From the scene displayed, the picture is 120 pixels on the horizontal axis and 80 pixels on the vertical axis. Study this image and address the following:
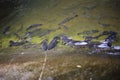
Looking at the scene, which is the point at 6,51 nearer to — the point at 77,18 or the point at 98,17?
the point at 77,18

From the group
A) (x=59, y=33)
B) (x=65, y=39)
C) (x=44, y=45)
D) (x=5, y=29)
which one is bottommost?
(x=44, y=45)

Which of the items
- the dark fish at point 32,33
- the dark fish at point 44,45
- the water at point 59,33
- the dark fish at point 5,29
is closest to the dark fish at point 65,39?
the water at point 59,33

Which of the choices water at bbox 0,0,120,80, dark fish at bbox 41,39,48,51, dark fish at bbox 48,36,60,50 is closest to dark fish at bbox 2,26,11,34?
water at bbox 0,0,120,80

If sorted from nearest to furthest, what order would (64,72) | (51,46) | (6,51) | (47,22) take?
1. (64,72)
2. (51,46)
3. (6,51)
4. (47,22)

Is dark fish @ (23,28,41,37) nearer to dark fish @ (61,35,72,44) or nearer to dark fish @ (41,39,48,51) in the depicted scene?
dark fish @ (41,39,48,51)

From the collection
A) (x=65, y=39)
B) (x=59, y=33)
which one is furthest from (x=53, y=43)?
(x=59, y=33)

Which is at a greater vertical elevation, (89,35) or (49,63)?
(89,35)

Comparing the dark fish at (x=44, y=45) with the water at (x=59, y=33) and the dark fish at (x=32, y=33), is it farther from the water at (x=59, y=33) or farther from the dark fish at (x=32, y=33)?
the dark fish at (x=32, y=33)

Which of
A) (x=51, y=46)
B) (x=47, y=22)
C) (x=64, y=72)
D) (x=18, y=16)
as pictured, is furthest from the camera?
(x=18, y=16)

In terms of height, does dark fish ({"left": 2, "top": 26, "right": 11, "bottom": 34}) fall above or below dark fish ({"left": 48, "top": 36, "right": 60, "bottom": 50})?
above

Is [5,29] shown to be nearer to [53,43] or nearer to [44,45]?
[44,45]

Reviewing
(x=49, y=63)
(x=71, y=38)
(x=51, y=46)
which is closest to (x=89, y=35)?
(x=71, y=38)
